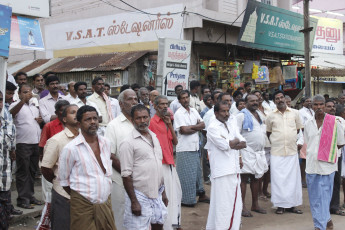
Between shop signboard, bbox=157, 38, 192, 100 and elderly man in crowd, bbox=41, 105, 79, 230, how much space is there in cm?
561

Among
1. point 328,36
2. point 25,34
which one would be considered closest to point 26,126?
point 25,34

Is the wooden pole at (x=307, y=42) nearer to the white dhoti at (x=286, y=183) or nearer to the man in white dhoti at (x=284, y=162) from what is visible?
the man in white dhoti at (x=284, y=162)

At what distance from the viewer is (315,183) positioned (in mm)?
6242

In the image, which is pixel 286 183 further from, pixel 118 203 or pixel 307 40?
pixel 307 40

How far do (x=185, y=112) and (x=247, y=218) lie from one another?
6.68 ft

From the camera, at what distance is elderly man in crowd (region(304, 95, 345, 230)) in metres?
6.12

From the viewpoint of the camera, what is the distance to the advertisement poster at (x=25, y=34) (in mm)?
6952

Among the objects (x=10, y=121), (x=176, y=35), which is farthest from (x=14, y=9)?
(x=176, y=35)

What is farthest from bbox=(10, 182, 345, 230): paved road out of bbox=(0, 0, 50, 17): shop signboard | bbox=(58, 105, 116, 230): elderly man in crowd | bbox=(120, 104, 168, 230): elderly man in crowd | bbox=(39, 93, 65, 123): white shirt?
bbox=(0, 0, 50, 17): shop signboard

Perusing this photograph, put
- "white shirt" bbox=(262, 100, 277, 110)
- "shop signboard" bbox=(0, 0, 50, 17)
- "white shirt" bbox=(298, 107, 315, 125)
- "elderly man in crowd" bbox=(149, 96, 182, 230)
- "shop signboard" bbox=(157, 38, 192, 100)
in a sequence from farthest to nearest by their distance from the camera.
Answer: "white shirt" bbox=(262, 100, 277, 110) → "shop signboard" bbox=(157, 38, 192, 100) → "white shirt" bbox=(298, 107, 315, 125) → "shop signboard" bbox=(0, 0, 50, 17) → "elderly man in crowd" bbox=(149, 96, 182, 230)

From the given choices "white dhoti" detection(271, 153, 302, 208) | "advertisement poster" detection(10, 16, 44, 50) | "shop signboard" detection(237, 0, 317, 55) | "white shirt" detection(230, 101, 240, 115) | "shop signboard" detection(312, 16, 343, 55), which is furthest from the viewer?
"shop signboard" detection(312, 16, 343, 55)

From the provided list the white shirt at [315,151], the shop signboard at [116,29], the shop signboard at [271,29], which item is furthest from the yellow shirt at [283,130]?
the shop signboard at [116,29]

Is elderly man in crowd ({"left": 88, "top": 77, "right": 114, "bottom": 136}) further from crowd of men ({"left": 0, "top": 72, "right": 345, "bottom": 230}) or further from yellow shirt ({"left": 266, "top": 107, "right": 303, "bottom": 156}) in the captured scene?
yellow shirt ({"left": 266, "top": 107, "right": 303, "bottom": 156})

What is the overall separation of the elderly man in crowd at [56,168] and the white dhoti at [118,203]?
721mm
